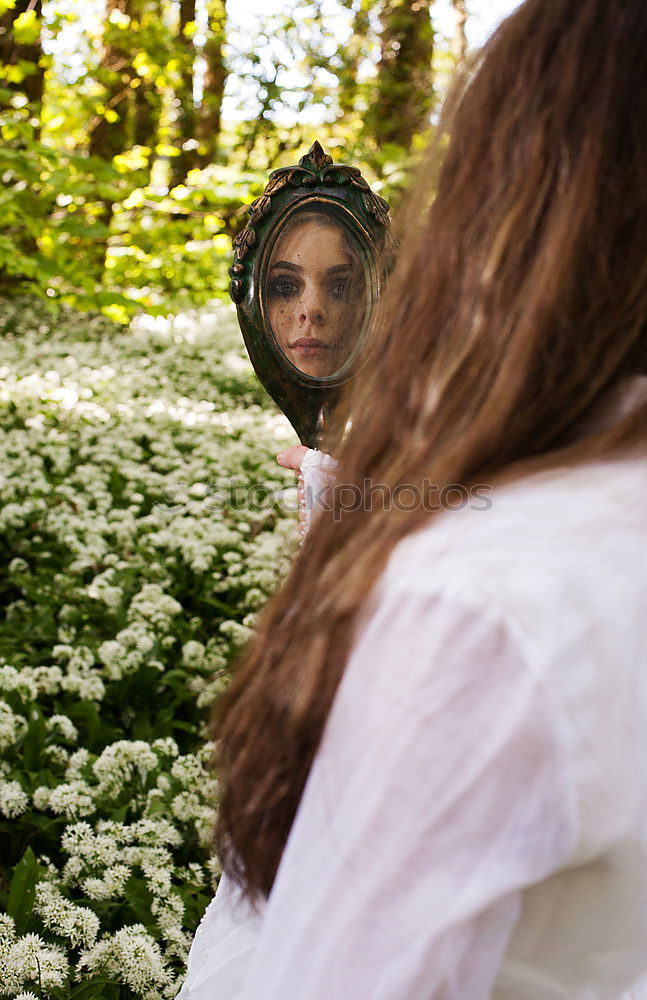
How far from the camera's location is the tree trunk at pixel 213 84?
10.2 m

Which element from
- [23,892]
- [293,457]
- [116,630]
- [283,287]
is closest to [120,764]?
[23,892]

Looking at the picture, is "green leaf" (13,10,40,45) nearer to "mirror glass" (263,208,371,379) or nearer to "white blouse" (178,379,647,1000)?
"mirror glass" (263,208,371,379)

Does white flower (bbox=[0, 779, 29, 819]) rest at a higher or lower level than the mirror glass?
lower

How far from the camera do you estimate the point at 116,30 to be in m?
8.95

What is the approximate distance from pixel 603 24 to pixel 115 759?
113 inches

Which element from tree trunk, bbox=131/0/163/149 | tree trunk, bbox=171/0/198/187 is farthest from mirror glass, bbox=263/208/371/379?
tree trunk, bbox=131/0/163/149

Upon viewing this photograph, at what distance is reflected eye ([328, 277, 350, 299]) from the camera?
1.93m

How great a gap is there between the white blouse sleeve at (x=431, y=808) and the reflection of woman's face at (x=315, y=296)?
4.07 ft

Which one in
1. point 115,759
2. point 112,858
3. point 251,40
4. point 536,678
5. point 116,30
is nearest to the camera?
point 536,678

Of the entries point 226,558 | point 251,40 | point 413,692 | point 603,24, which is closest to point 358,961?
point 413,692

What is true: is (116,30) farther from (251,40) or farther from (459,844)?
(459,844)

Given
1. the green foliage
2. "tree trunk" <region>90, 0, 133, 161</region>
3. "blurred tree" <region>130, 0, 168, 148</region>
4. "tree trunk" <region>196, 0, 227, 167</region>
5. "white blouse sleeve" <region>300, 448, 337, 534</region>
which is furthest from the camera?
"tree trunk" <region>196, 0, 227, 167</region>

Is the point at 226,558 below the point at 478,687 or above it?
below

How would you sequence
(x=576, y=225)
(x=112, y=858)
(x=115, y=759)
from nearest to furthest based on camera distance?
(x=576, y=225) < (x=112, y=858) < (x=115, y=759)
